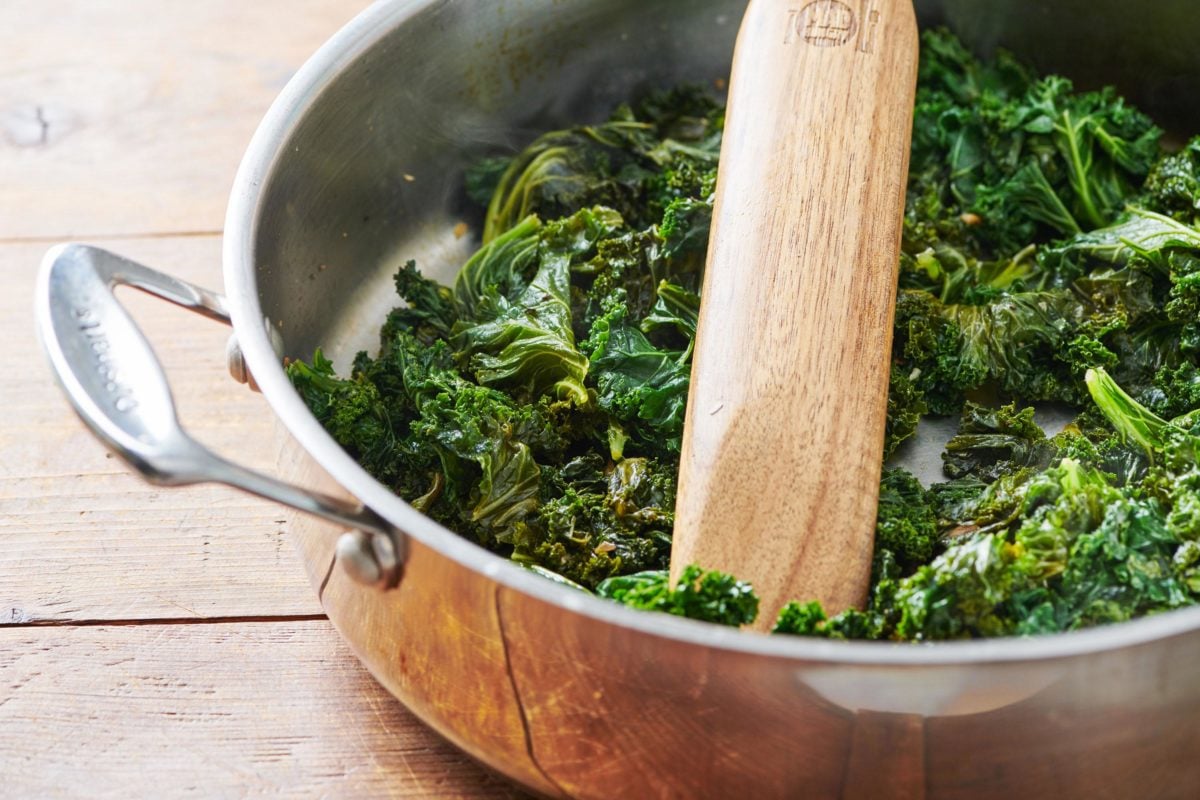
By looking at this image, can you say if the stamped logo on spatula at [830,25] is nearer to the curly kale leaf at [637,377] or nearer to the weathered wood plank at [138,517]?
the curly kale leaf at [637,377]

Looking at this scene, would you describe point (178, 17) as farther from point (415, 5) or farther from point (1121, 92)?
point (1121, 92)

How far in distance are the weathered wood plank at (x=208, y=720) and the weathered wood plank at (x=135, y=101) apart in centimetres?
130

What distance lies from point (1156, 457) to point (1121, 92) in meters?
1.29

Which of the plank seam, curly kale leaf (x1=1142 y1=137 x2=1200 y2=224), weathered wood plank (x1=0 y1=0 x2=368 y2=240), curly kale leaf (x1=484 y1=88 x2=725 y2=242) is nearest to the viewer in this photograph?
the plank seam

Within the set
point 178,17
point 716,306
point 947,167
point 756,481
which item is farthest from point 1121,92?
point 178,17

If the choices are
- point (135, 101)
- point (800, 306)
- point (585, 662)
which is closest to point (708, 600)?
point (585, 662)

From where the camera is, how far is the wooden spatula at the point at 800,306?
6.45 feet

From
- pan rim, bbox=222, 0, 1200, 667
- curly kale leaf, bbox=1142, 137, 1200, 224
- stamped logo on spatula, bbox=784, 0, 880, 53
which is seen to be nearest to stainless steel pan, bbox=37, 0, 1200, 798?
pan rim, bbox=222, 0, 1200, 667

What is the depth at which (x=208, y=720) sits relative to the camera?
2254mm

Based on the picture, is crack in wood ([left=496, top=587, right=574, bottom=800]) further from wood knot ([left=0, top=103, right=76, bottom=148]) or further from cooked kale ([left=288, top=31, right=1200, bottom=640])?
wood knot ([left=0, top=103, right=76, bottom=148])

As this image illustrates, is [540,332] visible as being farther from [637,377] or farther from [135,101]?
[135,101]

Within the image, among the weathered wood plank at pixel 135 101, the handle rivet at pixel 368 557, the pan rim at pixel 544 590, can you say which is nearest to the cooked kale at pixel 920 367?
the pan rim at pixel 544 590

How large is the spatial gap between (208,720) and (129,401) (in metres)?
0.76

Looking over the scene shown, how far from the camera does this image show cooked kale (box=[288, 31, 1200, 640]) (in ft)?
6.11
